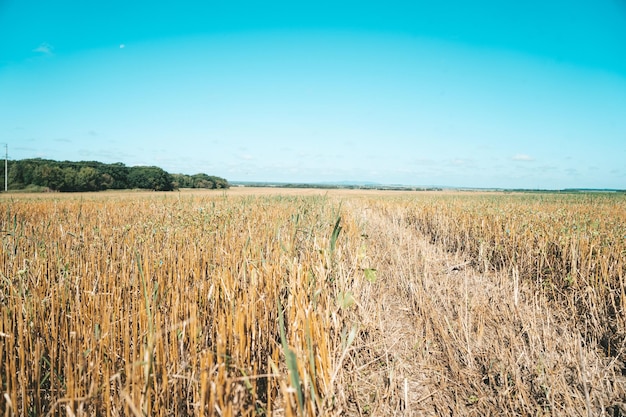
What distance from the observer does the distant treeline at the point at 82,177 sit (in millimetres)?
44688

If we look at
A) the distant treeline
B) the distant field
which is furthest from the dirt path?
the distant treeline

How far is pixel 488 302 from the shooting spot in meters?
3.31

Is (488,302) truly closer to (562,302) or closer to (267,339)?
(562,302)

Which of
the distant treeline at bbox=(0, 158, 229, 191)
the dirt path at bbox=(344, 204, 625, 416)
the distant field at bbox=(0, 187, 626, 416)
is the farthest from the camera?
the distant treeline at bbox=(0, 158, 229, 191)

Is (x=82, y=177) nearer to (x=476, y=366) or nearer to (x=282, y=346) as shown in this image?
(x=282, y=346)

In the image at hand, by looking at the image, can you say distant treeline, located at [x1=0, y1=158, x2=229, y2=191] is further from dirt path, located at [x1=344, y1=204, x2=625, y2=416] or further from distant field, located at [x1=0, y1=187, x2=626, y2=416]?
dirt path, located at [x1=344, y1=204, x2=625, y2=416]


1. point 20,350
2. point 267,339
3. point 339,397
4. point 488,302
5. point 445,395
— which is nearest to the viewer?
point 20,350

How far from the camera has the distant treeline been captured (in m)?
44.7

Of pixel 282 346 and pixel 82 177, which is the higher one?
pixel 82 177

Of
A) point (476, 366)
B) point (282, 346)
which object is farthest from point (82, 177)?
point (476, 366)

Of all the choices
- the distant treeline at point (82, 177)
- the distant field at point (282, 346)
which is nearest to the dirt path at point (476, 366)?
the distant field at point (282, 346)

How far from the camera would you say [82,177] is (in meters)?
46.8

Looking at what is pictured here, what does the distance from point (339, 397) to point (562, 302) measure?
10.8 ft

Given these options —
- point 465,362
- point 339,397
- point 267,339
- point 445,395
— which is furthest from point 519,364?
point 267,339
